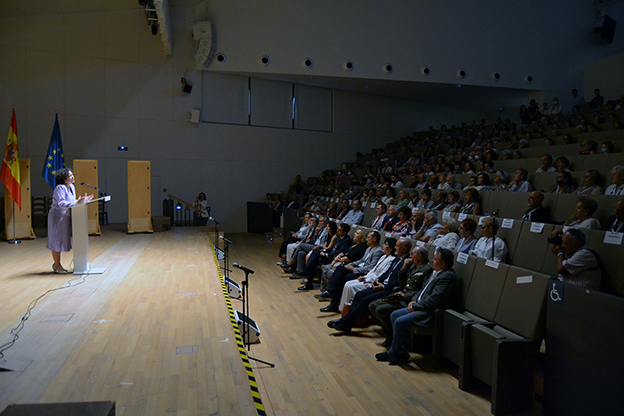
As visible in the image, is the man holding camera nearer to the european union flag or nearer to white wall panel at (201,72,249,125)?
the european union flag

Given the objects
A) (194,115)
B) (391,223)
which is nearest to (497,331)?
(391,223)

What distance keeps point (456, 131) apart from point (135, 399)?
10.2 metres

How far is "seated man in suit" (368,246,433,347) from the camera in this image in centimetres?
369

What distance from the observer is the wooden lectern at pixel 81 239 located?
448 centimetres

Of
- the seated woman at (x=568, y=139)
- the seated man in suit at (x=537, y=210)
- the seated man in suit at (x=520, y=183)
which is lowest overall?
the seated man in suit at (x=537, y=210)

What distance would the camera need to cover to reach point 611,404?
6.90 feet

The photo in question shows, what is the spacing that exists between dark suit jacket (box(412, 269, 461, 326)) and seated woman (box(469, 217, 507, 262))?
1.47 ft

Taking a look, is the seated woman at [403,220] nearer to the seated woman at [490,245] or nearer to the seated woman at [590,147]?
the seated woman at [490,245]

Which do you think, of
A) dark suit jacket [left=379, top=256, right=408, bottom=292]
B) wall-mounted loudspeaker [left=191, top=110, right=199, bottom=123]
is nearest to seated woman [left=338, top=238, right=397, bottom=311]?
dark suit jacket [left=379, top=256, right=408, bottom=292]

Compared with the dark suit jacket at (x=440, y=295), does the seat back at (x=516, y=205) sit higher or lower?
higher

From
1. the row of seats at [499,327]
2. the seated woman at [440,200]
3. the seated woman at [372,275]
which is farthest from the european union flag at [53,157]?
the row of seats at [499,327]

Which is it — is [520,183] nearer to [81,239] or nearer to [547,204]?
[547,204]

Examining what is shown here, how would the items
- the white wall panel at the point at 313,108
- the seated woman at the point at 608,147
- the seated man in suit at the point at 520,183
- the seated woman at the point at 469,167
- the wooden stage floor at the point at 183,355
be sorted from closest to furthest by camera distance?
1. the wooden stage floor at the point at 183,355
2. the seated woman at the point at 608,147
3. the seated man in suit at the point at 520,183
4. the seated woman at the point at 469,167
5. the white wall panel at the point at 313,108

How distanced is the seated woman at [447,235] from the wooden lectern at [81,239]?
11.5ft
